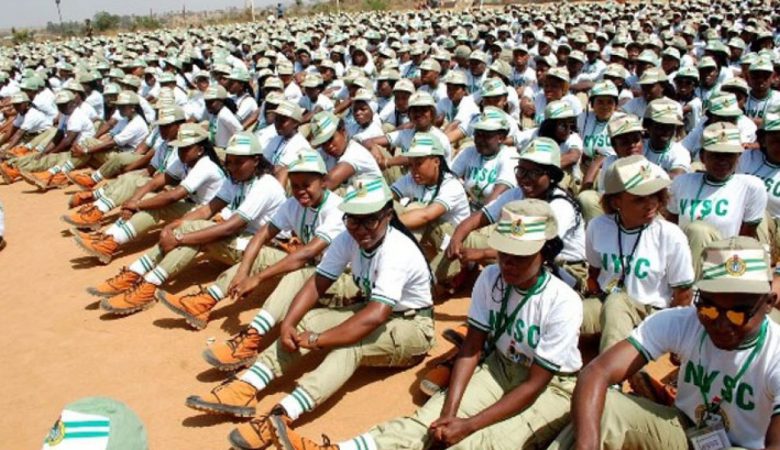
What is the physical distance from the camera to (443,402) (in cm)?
373

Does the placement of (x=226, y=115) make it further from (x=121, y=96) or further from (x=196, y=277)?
(x=196, y=277)

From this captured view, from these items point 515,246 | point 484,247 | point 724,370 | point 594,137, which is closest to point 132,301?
point 484,247

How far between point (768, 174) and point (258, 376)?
467cm

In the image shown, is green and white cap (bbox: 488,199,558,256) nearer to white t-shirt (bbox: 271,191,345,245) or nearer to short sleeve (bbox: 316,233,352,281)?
short sleeve (bbox: 316,233,352,281)

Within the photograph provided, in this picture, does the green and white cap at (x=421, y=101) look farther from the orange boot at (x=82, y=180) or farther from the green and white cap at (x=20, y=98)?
the green and white cap at (x=20, y=98)

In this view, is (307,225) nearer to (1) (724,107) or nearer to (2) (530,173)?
(2) (530,173)

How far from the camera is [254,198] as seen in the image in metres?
6.18

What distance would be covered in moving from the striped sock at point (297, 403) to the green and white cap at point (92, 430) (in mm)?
2309

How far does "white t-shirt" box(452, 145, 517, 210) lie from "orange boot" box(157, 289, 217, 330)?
2.84 m

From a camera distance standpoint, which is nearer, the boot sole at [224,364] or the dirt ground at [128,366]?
the dirt ground at [128,366]

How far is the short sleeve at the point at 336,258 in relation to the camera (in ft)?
15.6

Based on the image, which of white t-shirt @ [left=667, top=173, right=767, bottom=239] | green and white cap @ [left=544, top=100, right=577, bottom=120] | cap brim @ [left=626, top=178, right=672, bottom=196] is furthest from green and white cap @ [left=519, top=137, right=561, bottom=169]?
green and white cap @ [left=544, top=100, right=577, bottom=120]

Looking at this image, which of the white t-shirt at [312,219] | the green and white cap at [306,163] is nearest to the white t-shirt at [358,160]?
the white t-shirt at [312,219]

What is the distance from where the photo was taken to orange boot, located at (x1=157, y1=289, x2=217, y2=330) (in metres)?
5.64
